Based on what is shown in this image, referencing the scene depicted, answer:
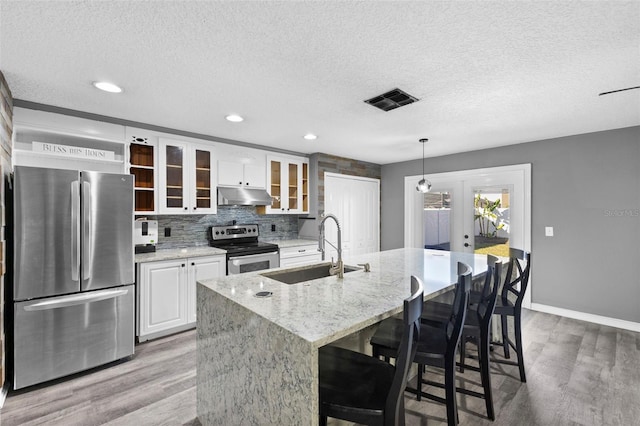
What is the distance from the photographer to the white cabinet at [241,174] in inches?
159

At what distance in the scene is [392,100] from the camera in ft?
8.69

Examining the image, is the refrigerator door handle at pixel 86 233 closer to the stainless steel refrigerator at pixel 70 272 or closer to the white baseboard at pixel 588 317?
the stainless steel refrigerator at pixel 70 272

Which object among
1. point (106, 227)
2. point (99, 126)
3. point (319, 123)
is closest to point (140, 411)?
point (106, 227)

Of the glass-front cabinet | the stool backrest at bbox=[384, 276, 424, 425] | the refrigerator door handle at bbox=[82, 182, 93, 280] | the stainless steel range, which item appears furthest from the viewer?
the stainless steel range

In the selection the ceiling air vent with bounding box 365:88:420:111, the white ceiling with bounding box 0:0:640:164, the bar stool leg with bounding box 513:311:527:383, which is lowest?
the bar stool leg with bounding box 513:311:527:383

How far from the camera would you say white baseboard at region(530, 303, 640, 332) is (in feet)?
11.4

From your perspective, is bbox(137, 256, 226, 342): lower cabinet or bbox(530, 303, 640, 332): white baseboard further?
bbox(530, 303, 640, 332): white baseboard

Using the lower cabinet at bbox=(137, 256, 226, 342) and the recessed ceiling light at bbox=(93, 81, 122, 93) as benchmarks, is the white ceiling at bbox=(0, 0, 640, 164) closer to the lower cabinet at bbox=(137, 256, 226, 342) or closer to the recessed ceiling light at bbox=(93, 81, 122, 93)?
the recessed ceiling light at bbox=(93, 81, 122, 93)

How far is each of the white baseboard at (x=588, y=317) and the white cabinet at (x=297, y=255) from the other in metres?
3.23

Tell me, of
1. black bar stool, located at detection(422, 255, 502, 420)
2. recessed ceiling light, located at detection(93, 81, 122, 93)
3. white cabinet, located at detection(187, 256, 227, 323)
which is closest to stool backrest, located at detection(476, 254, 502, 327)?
black bar stool, located at detection(422, 255, 502, 420)

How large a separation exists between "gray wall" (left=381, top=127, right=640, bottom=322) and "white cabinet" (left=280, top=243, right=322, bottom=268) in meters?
3.16

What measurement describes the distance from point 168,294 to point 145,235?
81 cm

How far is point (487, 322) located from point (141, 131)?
151 inches

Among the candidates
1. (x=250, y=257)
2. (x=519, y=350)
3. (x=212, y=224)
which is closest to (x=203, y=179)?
(x=212, y=224)
